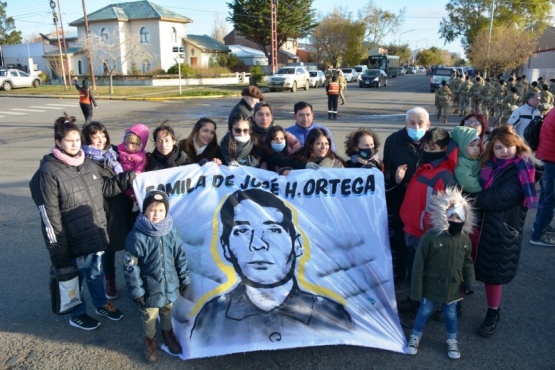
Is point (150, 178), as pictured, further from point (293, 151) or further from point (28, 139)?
point (28, 139)

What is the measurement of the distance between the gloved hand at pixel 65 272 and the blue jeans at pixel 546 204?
5263mm

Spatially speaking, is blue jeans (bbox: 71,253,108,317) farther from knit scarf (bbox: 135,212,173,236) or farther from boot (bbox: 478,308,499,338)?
boot (bbox: 478,308,499,338)

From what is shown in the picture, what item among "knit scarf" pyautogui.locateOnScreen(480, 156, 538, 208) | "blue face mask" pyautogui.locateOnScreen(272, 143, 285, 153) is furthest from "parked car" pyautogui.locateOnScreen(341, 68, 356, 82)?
"knit scarf" pyautogui.locateOnScreen(480, 156, 538, 208)

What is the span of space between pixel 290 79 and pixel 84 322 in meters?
31.5

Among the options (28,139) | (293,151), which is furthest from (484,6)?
(293,151)

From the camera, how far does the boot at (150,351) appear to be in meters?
3.31

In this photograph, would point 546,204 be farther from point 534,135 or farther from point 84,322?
point 84,322

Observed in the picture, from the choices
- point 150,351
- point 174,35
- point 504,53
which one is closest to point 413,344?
point 150,351

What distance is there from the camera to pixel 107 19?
4844 centimetres

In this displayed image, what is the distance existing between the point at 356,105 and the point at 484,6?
38598mm

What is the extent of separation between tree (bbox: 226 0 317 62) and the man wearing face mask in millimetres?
48220

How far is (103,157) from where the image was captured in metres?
3.90

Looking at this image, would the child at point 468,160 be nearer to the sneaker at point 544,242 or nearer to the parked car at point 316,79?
the sneaker at point 544,242

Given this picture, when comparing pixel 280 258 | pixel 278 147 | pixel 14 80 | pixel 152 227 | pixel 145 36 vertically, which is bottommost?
pixel 280 258
